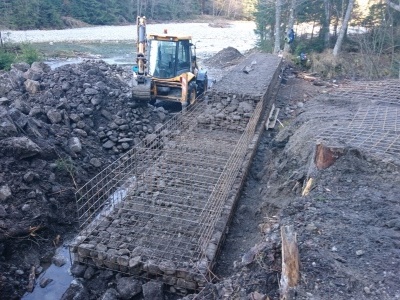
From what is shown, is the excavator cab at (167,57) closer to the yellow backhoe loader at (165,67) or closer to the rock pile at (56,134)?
the yellow backhoe loader at (165,67)

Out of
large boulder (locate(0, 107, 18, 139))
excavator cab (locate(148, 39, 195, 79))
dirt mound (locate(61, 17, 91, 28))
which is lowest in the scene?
large boulder (locate(0, 107, 18, 139))

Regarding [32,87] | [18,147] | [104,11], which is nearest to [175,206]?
[18,147]

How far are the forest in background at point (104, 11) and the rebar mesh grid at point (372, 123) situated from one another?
1760 cm

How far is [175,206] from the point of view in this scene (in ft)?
21.8

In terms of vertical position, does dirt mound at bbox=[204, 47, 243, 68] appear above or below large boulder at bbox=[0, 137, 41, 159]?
above

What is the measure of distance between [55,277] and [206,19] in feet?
184

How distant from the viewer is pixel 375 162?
588 cm

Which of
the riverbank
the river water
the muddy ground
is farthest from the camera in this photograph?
the riverbank

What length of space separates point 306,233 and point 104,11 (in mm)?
47558

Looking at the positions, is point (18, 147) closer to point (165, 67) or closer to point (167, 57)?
point (165, 67)

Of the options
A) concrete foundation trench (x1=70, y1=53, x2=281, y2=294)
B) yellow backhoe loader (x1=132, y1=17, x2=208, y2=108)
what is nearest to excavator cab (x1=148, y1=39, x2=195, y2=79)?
yellow backhoe loader (x1=132, y1=17, x2=208, y2=108)

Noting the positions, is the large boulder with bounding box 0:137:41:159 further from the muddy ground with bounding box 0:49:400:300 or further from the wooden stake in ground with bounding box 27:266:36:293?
the wooden stake in ground with bounding box 27:266:36:293

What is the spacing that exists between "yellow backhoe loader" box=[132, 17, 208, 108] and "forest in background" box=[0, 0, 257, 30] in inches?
670

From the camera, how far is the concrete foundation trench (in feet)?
18.0
